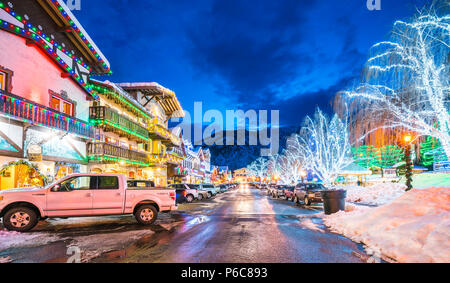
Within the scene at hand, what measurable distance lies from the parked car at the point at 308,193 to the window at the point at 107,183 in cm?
1486

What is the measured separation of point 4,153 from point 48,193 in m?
5.34

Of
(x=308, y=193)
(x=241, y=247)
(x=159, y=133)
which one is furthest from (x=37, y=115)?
(x=159, y=133)

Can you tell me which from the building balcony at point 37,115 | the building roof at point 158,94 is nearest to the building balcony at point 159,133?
the building roof at point 158,94

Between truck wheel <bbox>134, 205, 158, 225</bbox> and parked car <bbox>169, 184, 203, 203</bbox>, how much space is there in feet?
43.7

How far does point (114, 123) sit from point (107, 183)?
13.5 m

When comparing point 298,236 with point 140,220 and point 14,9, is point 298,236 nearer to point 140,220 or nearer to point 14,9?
point 140,220

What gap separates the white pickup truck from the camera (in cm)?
906

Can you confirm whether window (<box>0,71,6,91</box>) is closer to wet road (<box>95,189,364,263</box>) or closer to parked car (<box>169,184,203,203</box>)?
wet road (<box>95,189,364,263</box>)

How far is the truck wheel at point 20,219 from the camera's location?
29.4ft

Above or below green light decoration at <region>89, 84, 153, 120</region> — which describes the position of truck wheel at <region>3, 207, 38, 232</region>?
below

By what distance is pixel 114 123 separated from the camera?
2272cm

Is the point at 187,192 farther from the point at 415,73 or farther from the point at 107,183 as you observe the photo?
the point at 415,73

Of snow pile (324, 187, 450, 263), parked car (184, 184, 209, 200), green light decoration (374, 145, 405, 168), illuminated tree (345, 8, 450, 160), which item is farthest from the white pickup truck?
green light decoration (374, 145, 405, 168)
